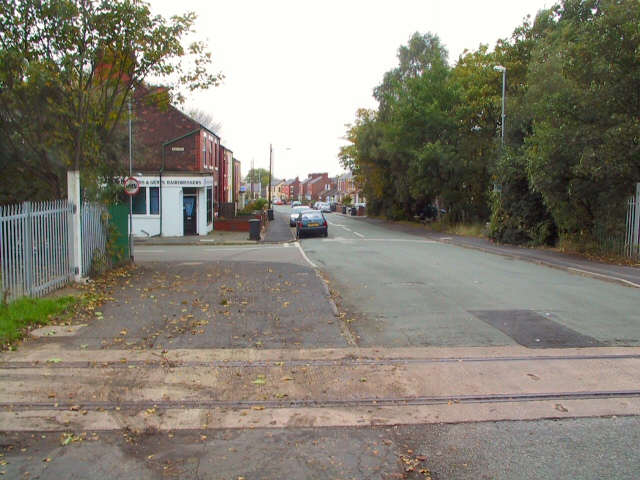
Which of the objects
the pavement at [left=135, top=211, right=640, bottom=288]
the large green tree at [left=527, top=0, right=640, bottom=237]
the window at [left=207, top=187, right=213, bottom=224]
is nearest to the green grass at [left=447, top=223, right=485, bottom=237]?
the pavement at [left=135, top=211, right=640, bottom=288]

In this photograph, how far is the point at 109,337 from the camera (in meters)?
7.86

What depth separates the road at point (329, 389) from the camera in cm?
445

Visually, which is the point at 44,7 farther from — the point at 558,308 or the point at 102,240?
the point at 558,308

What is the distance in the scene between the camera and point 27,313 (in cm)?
848

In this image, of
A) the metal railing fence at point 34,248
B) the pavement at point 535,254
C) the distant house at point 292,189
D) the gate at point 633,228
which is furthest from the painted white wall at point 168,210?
the distant house at point 292,189

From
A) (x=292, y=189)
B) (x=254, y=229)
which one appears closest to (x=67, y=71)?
(x=254, y=229)

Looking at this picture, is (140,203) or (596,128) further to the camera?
(140,203)

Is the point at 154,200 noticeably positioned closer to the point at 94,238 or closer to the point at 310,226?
the point at 310,226

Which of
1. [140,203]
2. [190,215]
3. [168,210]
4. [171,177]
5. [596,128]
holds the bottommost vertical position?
[190,215]

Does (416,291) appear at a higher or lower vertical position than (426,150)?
lower

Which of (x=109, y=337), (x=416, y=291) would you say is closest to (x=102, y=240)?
(x=109, y=337)

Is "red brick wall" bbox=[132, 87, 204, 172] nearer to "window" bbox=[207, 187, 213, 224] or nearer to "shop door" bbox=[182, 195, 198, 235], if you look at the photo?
"shop door" bbox=[182, 195, 198, 235]

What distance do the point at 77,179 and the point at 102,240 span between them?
2.16m

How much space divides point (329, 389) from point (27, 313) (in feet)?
16.3
